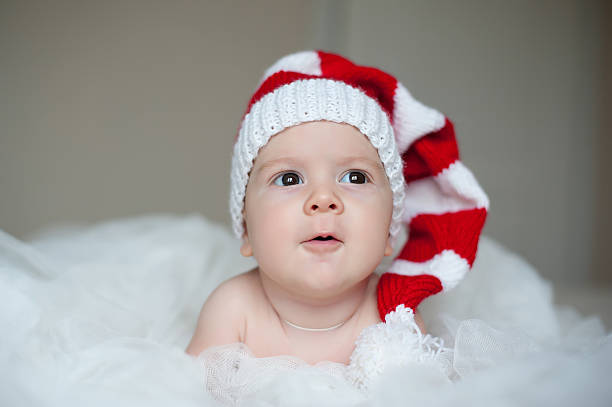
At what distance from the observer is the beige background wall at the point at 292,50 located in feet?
7.67

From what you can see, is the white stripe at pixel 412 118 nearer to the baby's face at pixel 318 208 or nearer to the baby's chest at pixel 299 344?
the baby's face at pixel 318 208

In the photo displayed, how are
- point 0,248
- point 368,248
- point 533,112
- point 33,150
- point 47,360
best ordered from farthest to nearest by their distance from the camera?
point 533,112 → point 33,150 → point 0,248 → point 368,248 → point 47,360

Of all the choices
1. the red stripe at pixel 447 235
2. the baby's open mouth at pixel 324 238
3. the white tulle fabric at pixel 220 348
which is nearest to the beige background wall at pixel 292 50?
the white tulle fabric at pixel 220 348

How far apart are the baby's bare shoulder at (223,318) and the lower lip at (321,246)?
0.73 ft

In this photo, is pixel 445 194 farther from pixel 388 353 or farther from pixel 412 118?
pixel 388 353

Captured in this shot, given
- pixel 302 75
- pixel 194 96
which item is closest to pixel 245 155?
pixel 302 75

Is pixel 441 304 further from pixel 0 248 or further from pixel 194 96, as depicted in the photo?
pixel 194 96

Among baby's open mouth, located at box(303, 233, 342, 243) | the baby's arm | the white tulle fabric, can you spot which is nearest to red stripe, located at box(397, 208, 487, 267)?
the white tulle fabric

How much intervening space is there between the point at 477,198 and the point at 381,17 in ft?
4.95

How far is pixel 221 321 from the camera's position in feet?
3.42

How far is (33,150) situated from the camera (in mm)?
2303

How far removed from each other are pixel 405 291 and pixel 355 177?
23 centimetres

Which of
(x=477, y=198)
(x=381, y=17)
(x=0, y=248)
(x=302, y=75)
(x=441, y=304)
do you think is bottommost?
(x=441, y=304)

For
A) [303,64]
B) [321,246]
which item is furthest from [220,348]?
[303,64]
